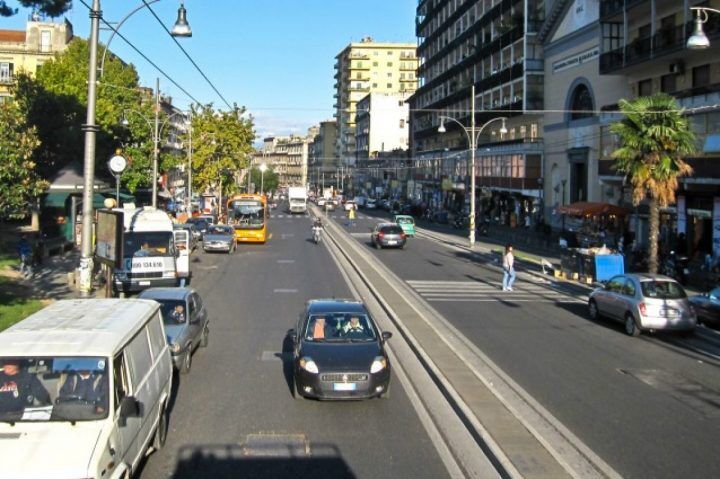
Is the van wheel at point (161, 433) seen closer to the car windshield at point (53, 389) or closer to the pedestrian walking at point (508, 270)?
the car windshield at point (53, 389)

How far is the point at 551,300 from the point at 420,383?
13.2 metres

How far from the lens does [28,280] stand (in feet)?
87.8

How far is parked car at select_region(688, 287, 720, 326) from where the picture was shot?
63.8 ft

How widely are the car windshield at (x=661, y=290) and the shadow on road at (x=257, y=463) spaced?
11.5m

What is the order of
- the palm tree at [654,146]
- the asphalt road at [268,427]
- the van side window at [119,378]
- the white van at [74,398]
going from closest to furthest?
the white van at [74,398] < the van side window at [119,378] < the asphalt road at [268,427] < the palm tree at [654,146]

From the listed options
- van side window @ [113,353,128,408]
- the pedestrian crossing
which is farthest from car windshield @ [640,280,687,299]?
van side window @ [113,353,128,408]

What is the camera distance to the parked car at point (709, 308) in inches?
765

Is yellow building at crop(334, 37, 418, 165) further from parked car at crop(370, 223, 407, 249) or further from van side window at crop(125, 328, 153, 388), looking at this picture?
van side window at crop(125, 328, 153, 388)

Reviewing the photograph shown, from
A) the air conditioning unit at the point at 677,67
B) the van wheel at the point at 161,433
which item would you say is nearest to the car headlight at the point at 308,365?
the van wheel at the point at 161,433

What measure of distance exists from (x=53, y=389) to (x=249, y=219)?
40947 mm

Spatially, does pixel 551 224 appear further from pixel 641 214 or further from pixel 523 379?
pixel 523 379

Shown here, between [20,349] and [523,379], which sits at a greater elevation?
[20,349]

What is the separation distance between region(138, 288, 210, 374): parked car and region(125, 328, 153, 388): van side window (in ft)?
11.9

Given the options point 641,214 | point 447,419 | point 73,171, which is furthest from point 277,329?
point 73,171
